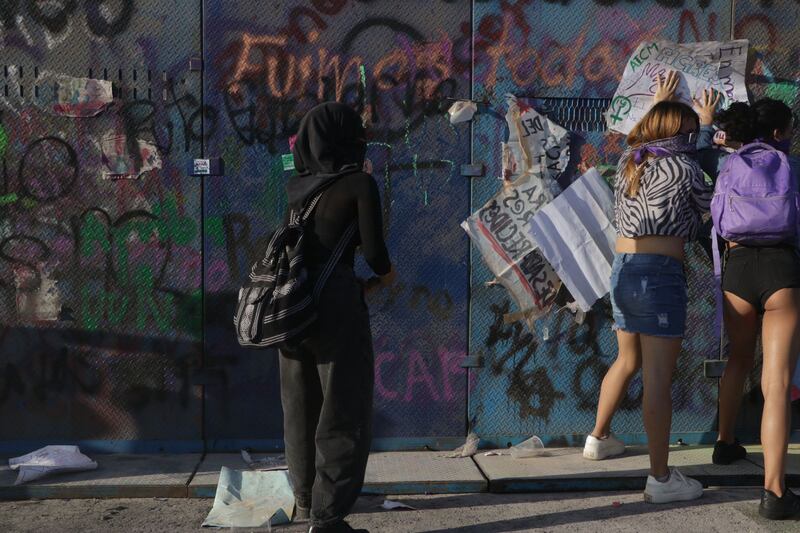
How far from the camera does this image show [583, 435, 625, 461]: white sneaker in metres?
5.31

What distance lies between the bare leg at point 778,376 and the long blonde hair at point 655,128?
87cm

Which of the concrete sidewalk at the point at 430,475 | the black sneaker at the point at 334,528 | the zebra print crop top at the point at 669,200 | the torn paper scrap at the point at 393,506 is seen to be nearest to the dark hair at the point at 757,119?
the zebra print crop top at the point at 669,200

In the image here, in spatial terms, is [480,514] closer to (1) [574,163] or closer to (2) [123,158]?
(1) [574,163]

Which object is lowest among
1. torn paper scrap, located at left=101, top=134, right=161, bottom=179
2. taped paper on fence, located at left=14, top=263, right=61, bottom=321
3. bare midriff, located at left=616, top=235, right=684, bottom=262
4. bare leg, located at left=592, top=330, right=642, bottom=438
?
bare leg, located at left=592, top=330, right=642, bottom=438

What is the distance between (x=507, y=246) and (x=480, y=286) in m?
0.28

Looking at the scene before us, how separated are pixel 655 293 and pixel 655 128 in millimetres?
797

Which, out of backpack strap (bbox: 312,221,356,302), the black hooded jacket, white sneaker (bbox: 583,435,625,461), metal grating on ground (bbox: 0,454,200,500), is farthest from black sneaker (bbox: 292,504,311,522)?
white sneaker (bbox: 583,435,625,461)

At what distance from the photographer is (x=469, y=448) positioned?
543 centimetres

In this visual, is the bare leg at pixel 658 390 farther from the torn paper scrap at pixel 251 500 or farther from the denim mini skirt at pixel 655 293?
the torn paper scrap at pixel 251 500

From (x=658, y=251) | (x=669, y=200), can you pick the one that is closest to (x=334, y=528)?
(x=658, y=251)

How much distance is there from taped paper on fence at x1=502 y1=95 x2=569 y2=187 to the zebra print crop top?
104cm

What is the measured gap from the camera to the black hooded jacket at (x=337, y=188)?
12.9ft

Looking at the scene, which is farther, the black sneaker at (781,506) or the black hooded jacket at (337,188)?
the black sneaker at (781,506)

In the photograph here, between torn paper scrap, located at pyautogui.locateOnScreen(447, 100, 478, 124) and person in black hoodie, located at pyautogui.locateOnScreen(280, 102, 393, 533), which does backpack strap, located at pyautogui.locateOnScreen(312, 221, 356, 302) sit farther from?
torn paper scrap, located at pyautogui.locateOnScreen(447, 100, 478, 124)
